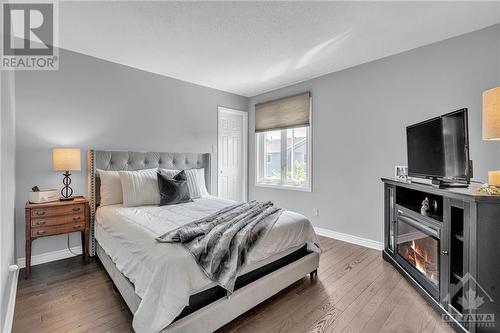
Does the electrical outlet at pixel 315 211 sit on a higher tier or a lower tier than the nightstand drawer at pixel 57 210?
lower

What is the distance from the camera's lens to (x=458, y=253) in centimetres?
181

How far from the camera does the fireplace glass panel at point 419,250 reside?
6.52 ft

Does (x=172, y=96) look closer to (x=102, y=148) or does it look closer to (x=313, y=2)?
(x=102, y=148)

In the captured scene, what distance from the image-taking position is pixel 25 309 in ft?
6.23

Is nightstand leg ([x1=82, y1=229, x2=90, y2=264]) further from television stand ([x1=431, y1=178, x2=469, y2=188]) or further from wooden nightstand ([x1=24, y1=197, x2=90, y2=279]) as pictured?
television stand ([x1=431, y1=178, x2=469, y2=188])

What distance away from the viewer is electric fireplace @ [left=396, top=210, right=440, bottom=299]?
1971 mm

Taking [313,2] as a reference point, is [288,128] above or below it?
below

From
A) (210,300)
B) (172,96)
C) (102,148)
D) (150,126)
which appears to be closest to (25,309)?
(210,300)


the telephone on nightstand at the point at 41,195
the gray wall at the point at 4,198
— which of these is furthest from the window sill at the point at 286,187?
the gray wall at the point at 4,198

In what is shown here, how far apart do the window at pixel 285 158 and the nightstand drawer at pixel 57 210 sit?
299cm

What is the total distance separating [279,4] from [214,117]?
2.59m

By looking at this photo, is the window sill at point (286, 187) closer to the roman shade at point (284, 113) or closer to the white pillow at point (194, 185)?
the roman shade at point (284, 113)

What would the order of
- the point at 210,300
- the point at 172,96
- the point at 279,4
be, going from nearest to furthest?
the point at 210,300 < the point at 279,4 < the point at 172,96

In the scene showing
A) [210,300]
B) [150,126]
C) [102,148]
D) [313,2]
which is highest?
[313,2]
